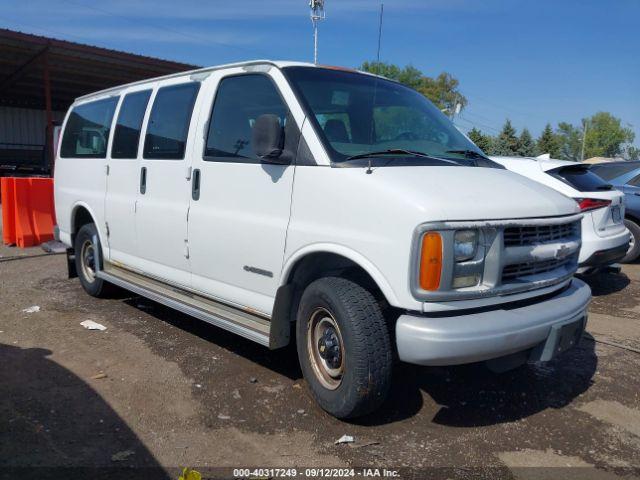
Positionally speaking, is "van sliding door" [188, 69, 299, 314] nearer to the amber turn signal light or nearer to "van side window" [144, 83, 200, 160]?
"van side window" [144, 83, 200, 160]

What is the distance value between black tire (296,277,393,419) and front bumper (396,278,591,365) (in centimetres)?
20

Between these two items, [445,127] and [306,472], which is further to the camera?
[445,127]

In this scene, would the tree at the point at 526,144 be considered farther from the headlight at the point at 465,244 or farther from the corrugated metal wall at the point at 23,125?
the headlight at the point at 465,244

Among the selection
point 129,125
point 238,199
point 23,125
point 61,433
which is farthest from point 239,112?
point 23,125

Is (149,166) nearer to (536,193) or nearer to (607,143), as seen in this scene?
(536,193)

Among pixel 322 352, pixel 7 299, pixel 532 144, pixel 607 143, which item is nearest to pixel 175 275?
pixel 322 352

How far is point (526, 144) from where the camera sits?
33969 millimetres

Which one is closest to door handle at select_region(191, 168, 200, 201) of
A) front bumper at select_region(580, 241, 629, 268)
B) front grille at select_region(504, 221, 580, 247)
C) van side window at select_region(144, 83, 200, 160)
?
van side window at select_region(144, 83, 200, 160)

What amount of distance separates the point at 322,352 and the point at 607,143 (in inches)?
4473

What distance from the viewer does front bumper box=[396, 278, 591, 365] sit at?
295 centimetres

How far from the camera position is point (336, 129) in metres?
3.74

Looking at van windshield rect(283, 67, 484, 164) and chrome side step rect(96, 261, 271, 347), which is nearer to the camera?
van windshield rect(283, 67, 484, 164)

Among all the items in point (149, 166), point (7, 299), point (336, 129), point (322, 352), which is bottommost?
point (7, 299)

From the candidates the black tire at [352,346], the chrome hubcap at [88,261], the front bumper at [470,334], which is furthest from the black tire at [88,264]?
the front bumper at [470,334]
